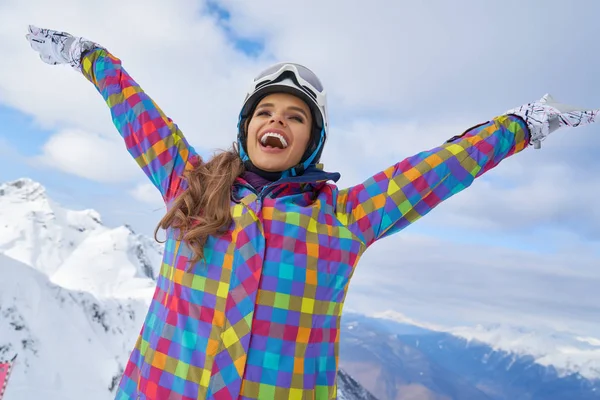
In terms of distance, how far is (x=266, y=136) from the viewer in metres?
2.83

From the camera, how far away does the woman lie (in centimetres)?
223

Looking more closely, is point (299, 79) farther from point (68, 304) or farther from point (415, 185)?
point (68, 304)

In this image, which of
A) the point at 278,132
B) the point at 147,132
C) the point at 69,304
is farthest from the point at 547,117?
the point at 69,304

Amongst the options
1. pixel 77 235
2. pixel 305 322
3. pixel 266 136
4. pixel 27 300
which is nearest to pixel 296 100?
pixel 266 136

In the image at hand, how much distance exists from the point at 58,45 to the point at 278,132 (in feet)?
6.37

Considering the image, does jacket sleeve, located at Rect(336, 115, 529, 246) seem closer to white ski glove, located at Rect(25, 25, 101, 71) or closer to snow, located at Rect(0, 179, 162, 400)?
white ski glove, located at Rect(25, 25, 101, 71)

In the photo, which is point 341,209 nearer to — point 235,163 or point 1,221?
point 235,163

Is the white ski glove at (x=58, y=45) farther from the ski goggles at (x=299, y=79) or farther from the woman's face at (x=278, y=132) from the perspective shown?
the woman's face at (x=278, y=132)

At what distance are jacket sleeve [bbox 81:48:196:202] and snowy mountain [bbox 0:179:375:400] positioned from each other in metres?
30.5

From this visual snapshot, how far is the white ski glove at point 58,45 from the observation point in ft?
10.5

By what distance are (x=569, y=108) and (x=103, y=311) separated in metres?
63.4

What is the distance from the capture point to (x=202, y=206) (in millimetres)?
2584

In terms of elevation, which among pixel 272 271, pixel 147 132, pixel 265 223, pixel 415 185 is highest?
pixel 147 132

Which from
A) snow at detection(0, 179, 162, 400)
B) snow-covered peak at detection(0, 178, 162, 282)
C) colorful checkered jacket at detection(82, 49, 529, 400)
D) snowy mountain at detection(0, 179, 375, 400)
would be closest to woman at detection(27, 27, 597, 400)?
colorful checkered jacket at detection(82, 49, 529, 400)
